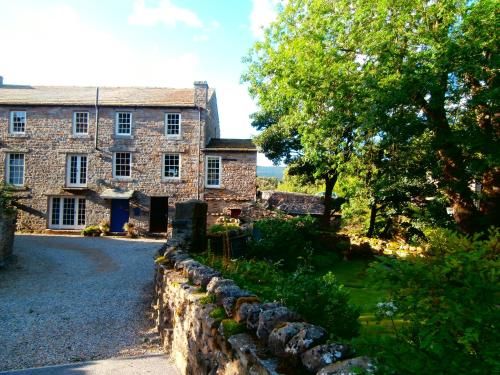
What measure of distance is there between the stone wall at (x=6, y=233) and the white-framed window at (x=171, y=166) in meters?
10.6

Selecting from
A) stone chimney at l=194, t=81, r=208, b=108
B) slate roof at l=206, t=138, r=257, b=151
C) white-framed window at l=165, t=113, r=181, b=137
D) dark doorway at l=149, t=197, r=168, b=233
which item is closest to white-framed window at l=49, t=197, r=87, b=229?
dark doorway at l=149, t=197, r=168, b=233

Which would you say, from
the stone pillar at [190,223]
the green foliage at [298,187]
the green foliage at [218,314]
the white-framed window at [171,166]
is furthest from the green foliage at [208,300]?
the green foliage at [298,187]

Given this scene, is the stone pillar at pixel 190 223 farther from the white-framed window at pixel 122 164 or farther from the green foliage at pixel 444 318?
the white-framed window at pixel 122 164

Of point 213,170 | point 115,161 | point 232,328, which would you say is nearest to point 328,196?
point 213,170

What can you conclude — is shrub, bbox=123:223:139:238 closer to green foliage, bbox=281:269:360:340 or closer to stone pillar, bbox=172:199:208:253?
stone pillar, bbox=172:199:208:253

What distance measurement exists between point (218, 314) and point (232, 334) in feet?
2.08

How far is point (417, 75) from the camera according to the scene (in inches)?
406

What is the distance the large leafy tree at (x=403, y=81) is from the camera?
10.2m

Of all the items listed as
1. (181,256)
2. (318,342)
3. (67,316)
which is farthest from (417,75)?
(67,316)

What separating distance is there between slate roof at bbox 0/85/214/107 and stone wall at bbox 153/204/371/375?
18993mm

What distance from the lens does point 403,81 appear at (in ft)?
34.4

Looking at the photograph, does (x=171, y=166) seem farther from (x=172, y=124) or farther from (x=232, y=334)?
(x=232, y=334)

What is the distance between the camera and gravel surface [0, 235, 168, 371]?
7.05 metres

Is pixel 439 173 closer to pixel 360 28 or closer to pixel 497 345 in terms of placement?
pixel 360 28
